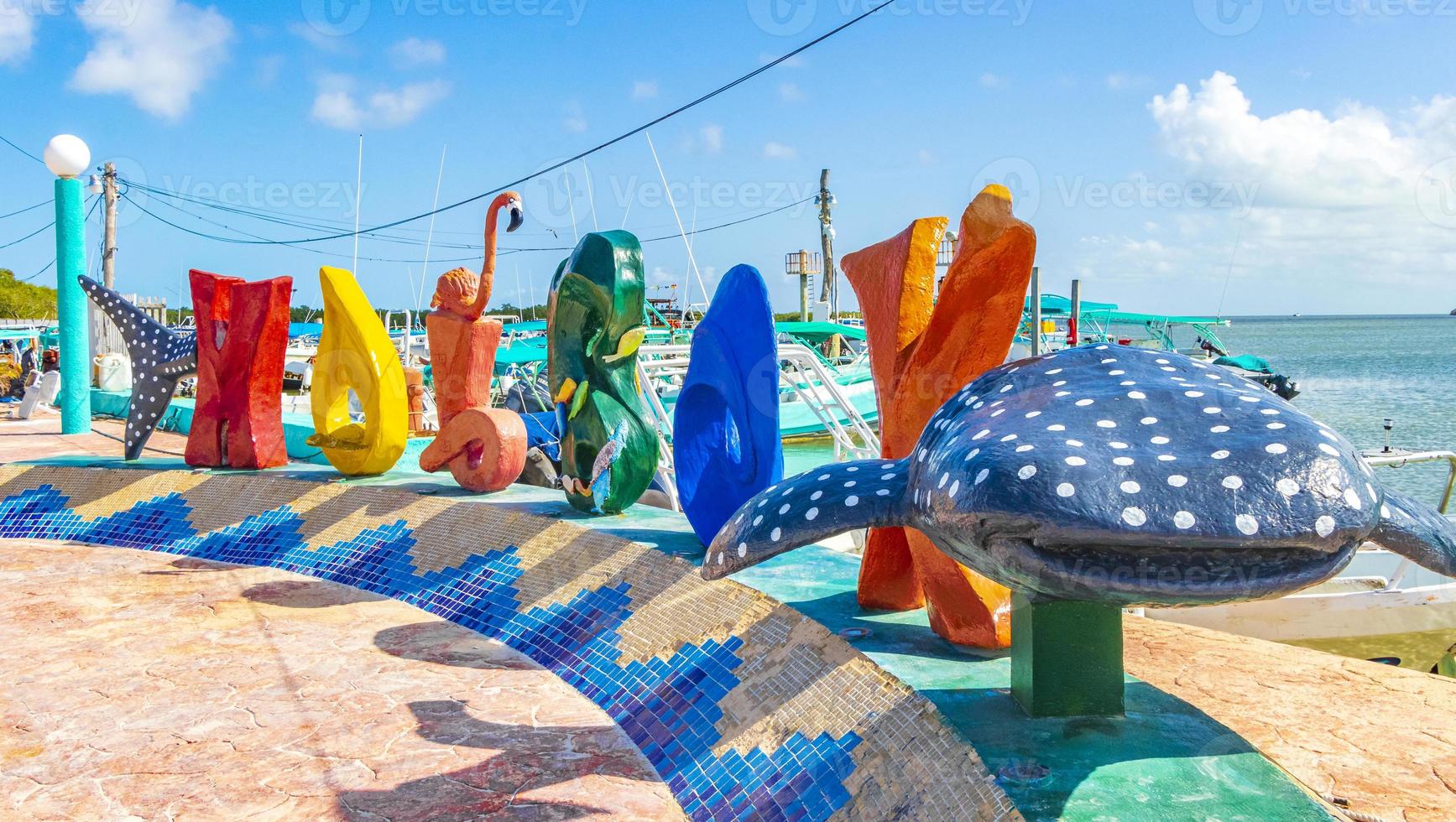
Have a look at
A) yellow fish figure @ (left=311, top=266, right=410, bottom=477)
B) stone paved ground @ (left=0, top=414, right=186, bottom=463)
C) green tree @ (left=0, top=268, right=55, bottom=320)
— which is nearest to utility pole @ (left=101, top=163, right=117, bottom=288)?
stone paved ground @ (left=0, top=414, right=186, bottom=463)

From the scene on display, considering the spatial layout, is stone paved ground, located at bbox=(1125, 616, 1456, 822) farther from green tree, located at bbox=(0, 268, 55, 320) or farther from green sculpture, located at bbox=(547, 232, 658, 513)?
green tree, located at bbox=(0, 268, 55, 320)

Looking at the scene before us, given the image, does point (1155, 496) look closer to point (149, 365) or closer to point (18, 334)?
point (149, 365)

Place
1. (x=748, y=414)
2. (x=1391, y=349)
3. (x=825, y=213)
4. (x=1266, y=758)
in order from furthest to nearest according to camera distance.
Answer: (x=1391, y=349) → (x=825, y=213) → (x=748, y=414) → (x=1266, y=758)

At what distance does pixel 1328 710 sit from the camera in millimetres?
5027

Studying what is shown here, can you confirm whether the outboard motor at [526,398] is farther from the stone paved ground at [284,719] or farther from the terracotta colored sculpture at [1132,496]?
the terracotta colored sculpture at [1132,496]

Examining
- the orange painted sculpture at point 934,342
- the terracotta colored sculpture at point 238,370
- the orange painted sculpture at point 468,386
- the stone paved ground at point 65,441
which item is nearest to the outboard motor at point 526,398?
the stone paved ground at point 65,441

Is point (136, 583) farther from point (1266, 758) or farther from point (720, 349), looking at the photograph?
point (1266, 758)

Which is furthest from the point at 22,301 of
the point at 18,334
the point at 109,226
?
the point at 109,226

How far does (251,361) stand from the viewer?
9461 millimetres

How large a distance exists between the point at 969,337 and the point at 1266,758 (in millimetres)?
2018

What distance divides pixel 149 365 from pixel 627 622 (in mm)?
6865

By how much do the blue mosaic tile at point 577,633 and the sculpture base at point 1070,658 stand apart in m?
0.69

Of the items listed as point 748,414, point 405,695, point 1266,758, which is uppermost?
point 748,414

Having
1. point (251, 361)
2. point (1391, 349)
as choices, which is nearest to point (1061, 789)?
point (251, 361)
